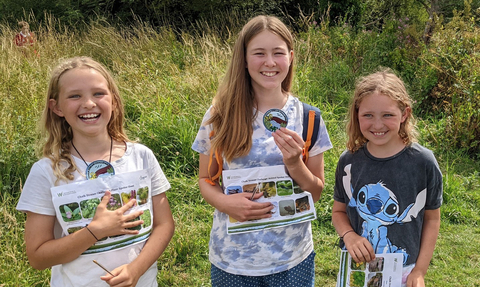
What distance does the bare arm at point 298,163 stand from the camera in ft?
6.15

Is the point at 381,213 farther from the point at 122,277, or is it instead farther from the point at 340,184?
the point at 122,277

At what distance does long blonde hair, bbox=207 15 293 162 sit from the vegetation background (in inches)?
53.3

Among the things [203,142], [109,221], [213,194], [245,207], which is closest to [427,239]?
[245,207]

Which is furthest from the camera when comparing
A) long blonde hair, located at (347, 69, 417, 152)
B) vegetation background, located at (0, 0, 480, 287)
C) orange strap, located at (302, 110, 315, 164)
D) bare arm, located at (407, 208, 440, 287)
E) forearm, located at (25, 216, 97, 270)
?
vegetation background, located at (0, 0, 480, 287)

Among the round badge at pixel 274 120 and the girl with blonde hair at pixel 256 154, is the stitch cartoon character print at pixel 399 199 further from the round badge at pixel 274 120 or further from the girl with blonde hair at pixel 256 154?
the round badge at pixel 274 120

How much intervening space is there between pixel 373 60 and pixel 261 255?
21.3ft

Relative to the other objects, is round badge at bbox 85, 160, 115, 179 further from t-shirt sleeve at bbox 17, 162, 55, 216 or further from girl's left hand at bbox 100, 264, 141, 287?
girl's left hand at bbox 100, 264, 141, 287

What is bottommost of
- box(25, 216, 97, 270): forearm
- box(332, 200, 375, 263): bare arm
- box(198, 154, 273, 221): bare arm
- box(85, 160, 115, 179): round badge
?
box(332, 200, 375, 263): bare arm

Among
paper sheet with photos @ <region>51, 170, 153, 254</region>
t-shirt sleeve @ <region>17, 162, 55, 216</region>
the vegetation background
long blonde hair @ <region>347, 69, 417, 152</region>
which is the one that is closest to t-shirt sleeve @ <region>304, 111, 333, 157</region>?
long blonde hair @ <region>347, 69, 417, 152</region>

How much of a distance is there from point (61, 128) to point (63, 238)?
1.70 ft

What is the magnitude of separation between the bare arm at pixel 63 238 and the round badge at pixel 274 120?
741mm

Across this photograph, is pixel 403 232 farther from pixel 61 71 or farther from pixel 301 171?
pixel 61 71

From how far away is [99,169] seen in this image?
182cm

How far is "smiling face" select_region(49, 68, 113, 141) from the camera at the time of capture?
6.09 ft
